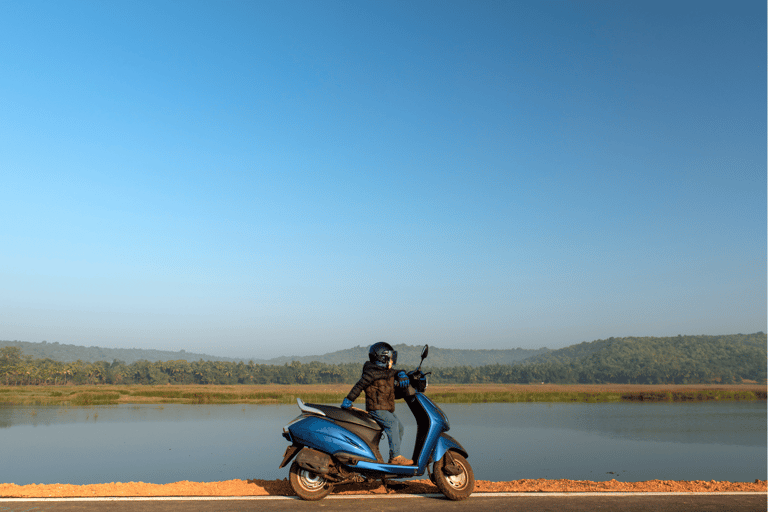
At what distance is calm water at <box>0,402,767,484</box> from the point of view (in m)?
15.3

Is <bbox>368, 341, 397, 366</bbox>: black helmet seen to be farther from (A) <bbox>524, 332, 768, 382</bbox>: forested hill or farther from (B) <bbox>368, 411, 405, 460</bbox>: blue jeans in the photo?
(A) <bbox>524, 332, 768, 382</bbox>: forested hill

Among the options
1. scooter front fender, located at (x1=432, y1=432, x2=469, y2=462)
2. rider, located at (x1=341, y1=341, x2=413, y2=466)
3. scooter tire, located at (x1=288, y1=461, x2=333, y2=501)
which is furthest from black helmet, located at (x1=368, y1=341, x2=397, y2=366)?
scooter tire, located at (x1=288, y1=461, x2=333, y2=501)

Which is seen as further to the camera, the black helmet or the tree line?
the tree line

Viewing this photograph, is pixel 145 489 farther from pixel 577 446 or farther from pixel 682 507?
pixel 577 446

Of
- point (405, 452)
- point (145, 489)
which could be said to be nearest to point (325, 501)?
point (145, 489)

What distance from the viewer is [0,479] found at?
46.2 feet

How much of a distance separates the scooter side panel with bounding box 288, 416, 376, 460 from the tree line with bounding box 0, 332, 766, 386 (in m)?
99.2

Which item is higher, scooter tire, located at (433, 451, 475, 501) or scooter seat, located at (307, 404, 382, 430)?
scooter seat, located at (307, 404, 382, 430)

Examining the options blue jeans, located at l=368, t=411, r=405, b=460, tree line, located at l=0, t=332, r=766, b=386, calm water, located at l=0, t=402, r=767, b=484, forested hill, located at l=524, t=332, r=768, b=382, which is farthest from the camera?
forested hill, located at l=524, t=332, r=768, b=382

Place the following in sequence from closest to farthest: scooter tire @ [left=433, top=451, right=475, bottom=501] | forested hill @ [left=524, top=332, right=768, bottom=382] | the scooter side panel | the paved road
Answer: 1. the paved road
2. scooter tire @ [left=433, top=451, right=475, bottom=501]
3. the scooter side panel
4. forested hill @ [left=524, top=332, right=768, bottom=382]

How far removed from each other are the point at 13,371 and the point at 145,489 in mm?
106435

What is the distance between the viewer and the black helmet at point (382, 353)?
733 cm

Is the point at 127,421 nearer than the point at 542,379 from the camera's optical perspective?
Yes

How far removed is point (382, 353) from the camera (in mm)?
7324
